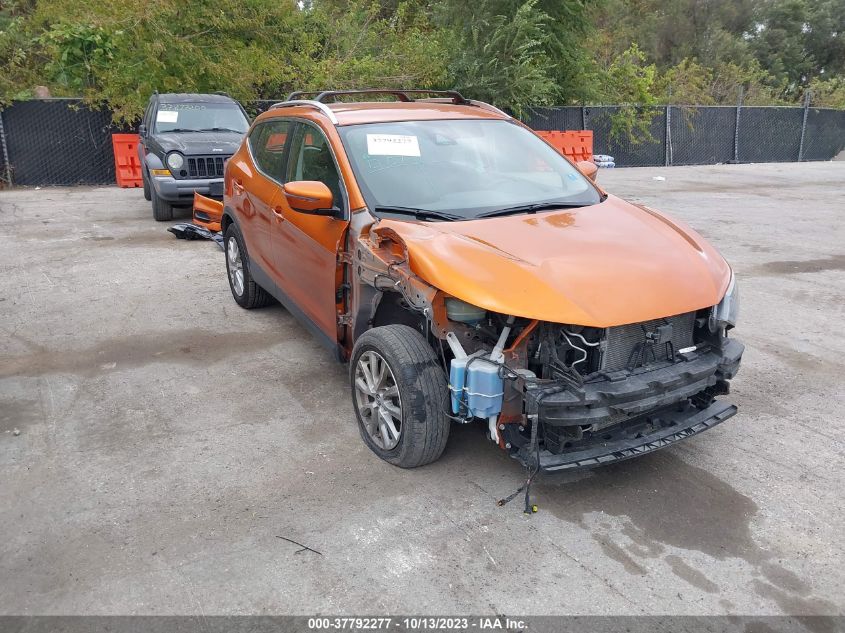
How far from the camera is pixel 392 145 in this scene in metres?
4.40

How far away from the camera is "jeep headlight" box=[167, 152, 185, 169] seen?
10.5 metres

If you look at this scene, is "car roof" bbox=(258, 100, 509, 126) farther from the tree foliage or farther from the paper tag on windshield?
the tree foliage

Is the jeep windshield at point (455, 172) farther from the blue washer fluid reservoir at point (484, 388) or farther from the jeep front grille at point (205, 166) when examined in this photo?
the jeep front grille at point (205, 166)

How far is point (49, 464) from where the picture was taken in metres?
3.81

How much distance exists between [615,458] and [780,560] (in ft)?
2.59

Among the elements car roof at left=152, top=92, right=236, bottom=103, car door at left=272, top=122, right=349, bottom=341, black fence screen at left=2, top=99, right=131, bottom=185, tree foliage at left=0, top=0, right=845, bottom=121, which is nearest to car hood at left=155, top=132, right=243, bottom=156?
car roof at left=152, top=92, right=236, bottom=103

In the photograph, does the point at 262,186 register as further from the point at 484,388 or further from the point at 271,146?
the point at 484,388

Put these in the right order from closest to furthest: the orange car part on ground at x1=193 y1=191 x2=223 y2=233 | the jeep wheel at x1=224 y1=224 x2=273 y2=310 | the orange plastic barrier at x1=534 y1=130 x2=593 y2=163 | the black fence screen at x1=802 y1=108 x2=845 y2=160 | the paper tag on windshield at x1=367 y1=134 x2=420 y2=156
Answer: the paper tag on windshield at x1=367 y1=134 x2=420 y2=156
the jeep wheel at x1=224 y1=224 x2=273 y2=310
the orange car part on ground at x1=193 y1=191 x2=223 y2=233
the orange plastic barrier at x1=534 y1=130 x2=593 y2=163
the black fence screen at x1=802 y1=108 x2=845 y2=160

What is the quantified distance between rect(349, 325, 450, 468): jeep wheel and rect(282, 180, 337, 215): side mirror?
847mm

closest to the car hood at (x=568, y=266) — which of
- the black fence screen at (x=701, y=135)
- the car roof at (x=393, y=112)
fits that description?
the car roof at (x=393, y=112)

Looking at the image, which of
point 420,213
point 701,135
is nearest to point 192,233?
point 420,213

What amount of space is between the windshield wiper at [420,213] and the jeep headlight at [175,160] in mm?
7539

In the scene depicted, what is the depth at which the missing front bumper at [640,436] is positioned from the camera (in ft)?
10.6

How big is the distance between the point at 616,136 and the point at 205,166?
1587 cm
